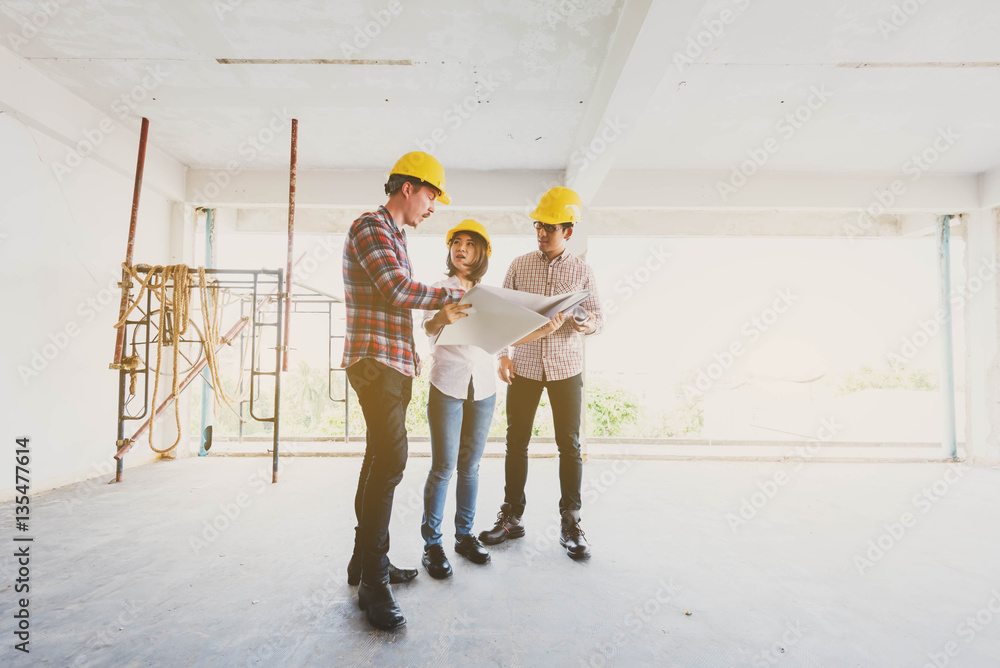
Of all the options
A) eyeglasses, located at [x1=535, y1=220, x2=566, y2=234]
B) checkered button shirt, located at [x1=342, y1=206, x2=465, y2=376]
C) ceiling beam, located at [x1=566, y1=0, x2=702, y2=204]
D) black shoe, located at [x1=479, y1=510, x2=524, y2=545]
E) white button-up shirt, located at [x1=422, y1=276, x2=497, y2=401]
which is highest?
ceiling beam, located at [x1=566, y1=0, x2=702, y2=204]

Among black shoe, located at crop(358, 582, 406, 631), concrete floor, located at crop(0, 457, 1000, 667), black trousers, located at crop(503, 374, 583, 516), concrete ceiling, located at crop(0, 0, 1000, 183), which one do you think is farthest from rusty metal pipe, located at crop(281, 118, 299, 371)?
black shoe, located at crop(358, 582, 406, 631)

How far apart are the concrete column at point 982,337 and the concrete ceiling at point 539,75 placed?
730mm

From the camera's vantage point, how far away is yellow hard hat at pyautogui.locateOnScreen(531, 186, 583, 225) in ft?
7.30

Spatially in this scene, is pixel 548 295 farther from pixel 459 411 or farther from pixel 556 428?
pixel 459 411

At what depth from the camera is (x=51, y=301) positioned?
10.5ft

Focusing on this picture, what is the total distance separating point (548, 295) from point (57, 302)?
11.4ft

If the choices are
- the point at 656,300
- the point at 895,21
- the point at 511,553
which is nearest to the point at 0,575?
the point at 511,553

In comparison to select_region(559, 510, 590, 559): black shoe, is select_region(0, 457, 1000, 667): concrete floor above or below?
below

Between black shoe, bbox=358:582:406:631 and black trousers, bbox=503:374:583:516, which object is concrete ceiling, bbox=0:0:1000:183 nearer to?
black trousers, bbox=503:374:583:516

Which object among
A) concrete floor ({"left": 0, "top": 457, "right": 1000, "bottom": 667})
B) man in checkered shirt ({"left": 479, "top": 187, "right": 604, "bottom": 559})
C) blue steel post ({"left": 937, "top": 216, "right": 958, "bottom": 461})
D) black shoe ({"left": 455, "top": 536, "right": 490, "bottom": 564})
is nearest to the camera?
concrete floor ({"left": 0, "top": 457, "right": 1000, "bottom": 667})

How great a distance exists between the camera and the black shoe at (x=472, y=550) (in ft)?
6.56

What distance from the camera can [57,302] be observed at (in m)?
3.25

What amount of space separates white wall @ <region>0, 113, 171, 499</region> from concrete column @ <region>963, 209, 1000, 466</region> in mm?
7873

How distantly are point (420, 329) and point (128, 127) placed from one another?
3740mm
